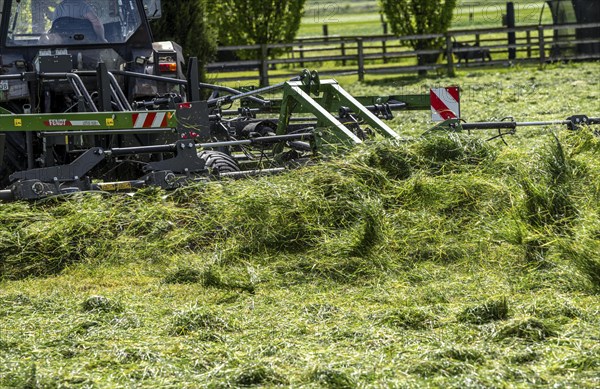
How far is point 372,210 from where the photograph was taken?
253 inches

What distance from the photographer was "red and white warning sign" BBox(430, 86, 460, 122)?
9.02 meters

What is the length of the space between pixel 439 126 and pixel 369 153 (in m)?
1.09

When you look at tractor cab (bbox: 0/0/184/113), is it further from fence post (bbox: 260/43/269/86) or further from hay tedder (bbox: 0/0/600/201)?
fence post (bbox: 260/43/269/86)

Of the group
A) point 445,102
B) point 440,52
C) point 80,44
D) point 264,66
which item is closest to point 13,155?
point 80,44

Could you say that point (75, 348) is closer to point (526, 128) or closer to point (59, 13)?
point (59, 13)

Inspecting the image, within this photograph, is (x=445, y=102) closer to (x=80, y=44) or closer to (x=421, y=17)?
(x=80, y=44)

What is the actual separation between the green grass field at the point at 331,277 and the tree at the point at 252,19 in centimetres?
1809

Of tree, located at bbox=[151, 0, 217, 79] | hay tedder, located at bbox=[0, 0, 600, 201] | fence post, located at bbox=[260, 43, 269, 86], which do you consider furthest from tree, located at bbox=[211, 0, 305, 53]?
hay tedder, located at bbox=[0, 0, 600, 201]

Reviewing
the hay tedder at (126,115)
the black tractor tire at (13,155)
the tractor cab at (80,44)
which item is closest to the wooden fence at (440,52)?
the tractor cab at (80,44)

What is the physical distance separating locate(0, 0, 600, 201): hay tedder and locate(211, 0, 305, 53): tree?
48.7 ft

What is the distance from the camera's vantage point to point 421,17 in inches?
1017

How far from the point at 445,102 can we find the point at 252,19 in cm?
1661

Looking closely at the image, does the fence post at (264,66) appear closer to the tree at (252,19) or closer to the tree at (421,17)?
the tree at (252,19)

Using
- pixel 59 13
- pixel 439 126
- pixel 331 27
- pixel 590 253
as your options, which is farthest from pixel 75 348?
pixel 331 27
